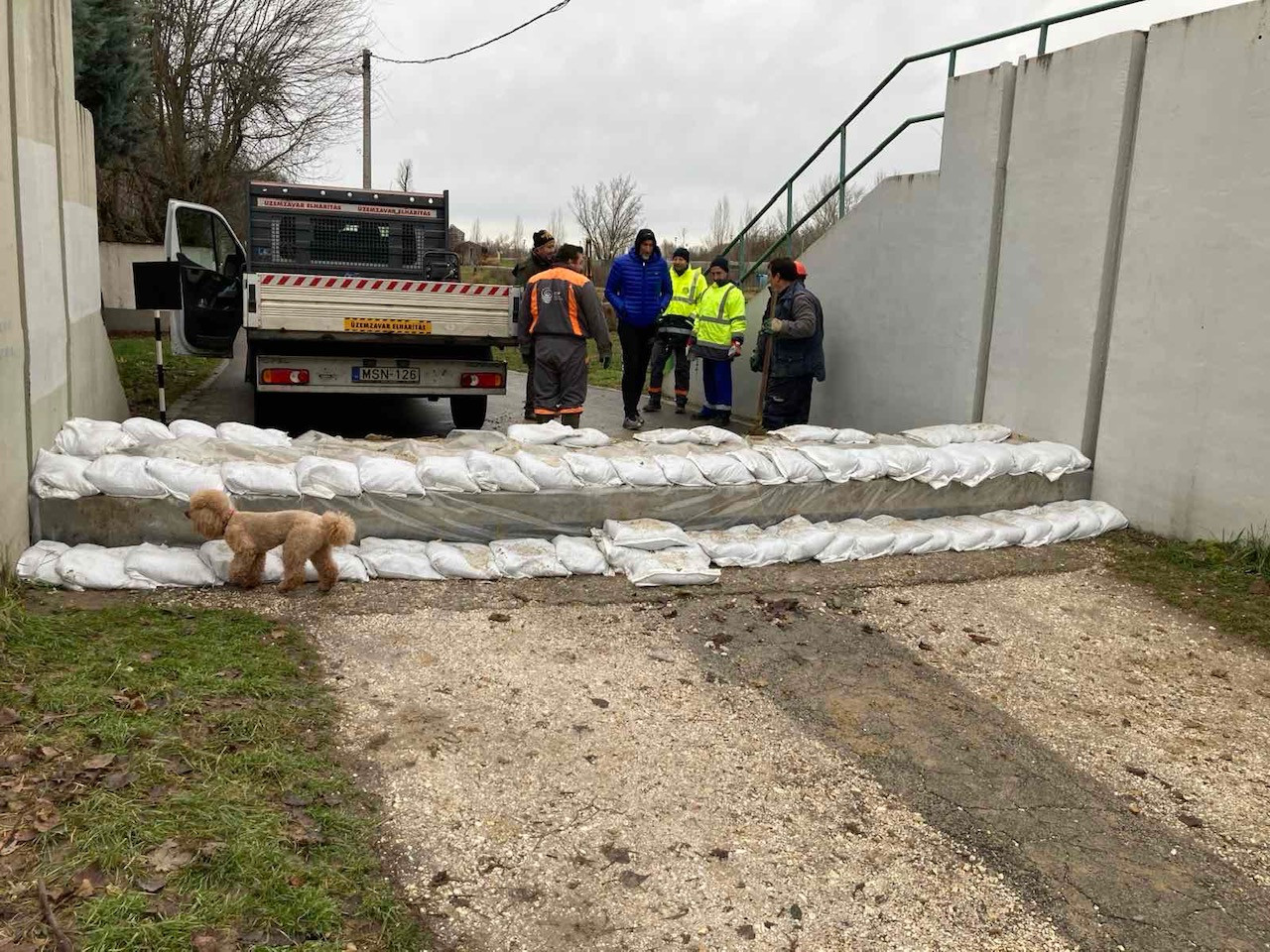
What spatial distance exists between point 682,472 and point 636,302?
16.0ft

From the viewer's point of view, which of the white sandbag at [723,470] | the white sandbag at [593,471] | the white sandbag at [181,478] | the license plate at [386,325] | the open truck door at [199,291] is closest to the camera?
the white sandbag at [181,478]

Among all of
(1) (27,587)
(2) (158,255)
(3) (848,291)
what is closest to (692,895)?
(1) (27,587)

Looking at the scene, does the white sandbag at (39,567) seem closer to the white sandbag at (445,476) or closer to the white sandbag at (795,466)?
the white sandbag at (445,476)

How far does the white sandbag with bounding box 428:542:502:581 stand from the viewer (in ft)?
18.3

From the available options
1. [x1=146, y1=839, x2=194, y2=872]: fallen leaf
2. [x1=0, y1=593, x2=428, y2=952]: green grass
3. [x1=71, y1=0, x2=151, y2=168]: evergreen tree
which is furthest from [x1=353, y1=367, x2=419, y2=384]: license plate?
[x1=71, y1=0, x2=151, y2=168]: evergreen tree

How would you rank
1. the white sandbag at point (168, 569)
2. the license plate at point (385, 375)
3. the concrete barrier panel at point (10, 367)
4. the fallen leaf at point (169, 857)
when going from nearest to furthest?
the fallen leaf at point (169, 857)
the concrete barrier panel at point (10, 367)
the white sandbag at point (168, 569)
the license plate at point (385, 375)

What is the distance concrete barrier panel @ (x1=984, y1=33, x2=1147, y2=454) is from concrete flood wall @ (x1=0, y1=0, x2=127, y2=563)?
21.3 ft

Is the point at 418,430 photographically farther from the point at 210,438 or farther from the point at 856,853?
the point at 856,853

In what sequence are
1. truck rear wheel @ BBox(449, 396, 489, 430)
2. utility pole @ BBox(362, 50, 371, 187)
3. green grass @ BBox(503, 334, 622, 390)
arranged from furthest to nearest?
utility pole @ BBox(362, 50, 371, 187)
green grass @ BBox(503, 334, 622, 390)
truck rear wheel @ BBox(449, 396, 489, 430)

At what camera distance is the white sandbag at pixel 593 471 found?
6.06 metres

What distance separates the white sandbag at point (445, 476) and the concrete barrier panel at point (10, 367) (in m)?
2.00

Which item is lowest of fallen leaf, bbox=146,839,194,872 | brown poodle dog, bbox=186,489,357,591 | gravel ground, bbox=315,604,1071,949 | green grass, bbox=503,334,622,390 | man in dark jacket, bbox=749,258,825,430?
gravel ground, bbox=315,604,1071,949

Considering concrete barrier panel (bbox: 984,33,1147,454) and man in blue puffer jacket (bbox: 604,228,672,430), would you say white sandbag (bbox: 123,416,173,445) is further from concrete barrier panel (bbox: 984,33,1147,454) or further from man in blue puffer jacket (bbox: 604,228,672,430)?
concrete barrier panel (bbox: 984,33,1147,454)

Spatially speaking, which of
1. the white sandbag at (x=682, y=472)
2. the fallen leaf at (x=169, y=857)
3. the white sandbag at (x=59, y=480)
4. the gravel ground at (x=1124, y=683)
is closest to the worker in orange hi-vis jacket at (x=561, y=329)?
the white sandbag at (x=682, y=472)
